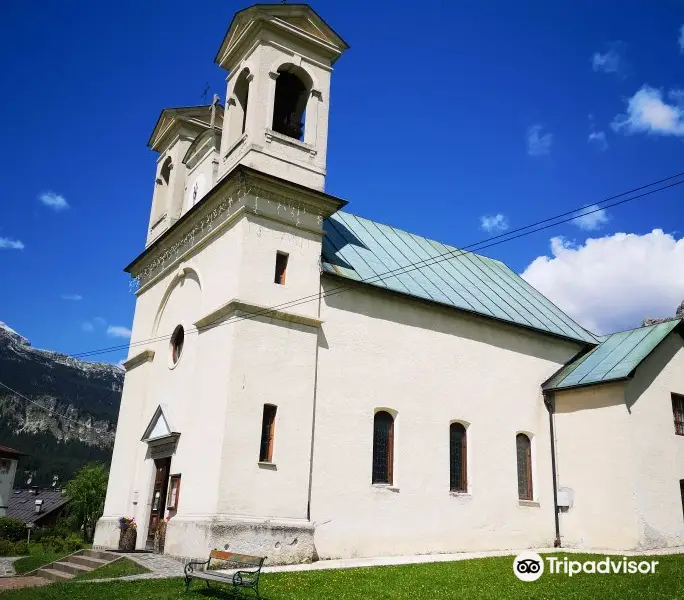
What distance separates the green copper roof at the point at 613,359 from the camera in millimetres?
21006

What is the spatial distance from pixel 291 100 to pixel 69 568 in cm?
1457

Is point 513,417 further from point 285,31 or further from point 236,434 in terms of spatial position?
point 285,31

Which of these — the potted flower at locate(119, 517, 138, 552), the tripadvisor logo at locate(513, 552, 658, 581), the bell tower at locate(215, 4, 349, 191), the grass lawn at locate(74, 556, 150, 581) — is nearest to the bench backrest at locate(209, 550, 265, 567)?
the grass lawn at locate(74, 556, 150, 581)

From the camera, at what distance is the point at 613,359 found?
2214cm

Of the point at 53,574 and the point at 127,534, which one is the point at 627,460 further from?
the point at 53,574

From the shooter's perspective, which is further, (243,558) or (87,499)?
(87,499)

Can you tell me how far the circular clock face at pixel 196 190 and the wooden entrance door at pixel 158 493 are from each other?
830 centimetres

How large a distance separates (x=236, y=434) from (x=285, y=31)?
1167cm

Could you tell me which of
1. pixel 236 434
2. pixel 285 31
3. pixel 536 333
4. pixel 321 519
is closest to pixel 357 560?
pixel 321 519

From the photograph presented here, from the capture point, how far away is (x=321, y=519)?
1703 centimetres

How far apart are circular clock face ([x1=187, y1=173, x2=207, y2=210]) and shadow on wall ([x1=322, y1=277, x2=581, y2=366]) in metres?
5.97

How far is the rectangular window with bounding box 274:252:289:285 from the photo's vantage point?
18.3m

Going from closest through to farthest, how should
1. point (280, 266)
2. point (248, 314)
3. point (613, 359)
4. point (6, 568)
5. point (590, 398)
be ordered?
point (248, 314) < point (280, 266) < point (6, 568) < point (590, 398) < point (613, 359)

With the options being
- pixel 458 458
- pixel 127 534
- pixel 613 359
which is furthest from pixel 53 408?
pixel 613 359
